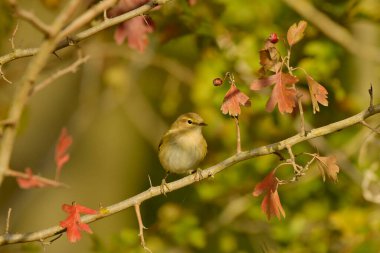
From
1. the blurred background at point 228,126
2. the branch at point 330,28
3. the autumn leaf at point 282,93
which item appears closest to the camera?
the autumn leaf at point 282,93

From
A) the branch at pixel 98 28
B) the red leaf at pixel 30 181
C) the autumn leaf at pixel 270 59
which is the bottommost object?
the autumn leaf at pixel 270 59

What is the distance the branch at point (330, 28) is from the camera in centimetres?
691

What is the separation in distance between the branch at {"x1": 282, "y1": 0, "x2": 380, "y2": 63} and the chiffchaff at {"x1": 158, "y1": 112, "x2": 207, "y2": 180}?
1.80 m

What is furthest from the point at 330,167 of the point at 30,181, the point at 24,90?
the point at 30,181

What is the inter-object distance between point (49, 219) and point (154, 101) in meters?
3.64

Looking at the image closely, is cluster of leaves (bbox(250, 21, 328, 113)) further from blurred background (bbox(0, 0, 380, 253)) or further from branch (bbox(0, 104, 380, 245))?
blurred background (bbox(0, 0, 380, 253))

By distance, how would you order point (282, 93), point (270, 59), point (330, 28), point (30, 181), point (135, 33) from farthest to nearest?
1. point (330, 28)
2. point (135, 33)
3. point (30, 181)
4. point (270, 59)
5. point (282, 93)

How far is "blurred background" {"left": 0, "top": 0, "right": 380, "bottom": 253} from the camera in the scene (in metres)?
6.27

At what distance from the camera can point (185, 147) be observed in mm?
5887

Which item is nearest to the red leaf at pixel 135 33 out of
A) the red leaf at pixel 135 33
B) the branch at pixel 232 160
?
the red leaf at pixel 135 33

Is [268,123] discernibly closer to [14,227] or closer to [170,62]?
[170,62]

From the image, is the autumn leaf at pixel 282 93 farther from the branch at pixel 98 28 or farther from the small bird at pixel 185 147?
the small bird at pixel 185 147

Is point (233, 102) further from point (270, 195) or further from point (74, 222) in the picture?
point (74, 222)

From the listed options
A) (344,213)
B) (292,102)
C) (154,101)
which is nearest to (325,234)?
(344,213)
